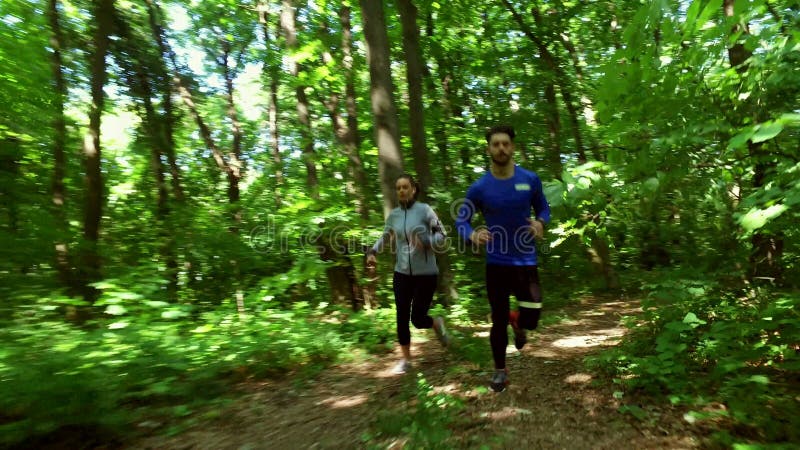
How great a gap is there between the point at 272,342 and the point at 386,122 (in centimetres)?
349

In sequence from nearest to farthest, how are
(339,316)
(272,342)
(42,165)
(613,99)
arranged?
(613,99) → (42,165) → (272,342) → (339,316)

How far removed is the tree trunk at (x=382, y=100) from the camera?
6.42m

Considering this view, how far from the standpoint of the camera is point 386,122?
647 centimetres

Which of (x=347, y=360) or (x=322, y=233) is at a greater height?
(x=322, y=233)

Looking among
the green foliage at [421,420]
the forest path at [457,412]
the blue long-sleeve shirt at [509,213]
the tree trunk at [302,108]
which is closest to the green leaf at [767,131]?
the blue long-sleeve shirt at [509,213]

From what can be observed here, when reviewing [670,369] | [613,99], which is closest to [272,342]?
[670,369]

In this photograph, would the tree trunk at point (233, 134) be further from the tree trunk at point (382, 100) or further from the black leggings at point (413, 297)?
the black leggings at point (413, 297)

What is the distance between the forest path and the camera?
2.93 metres

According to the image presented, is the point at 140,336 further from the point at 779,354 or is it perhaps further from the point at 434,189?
the point at 779,354

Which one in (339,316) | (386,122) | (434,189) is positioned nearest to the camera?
(386,122)

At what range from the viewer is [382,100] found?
6438 mm

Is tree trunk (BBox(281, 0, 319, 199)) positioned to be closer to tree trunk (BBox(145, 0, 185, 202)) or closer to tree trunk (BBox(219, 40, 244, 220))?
tree trunk (BBox(145, 0, 185, 202))

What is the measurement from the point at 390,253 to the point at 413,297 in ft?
7.41

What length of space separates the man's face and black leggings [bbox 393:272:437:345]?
1.62 m
